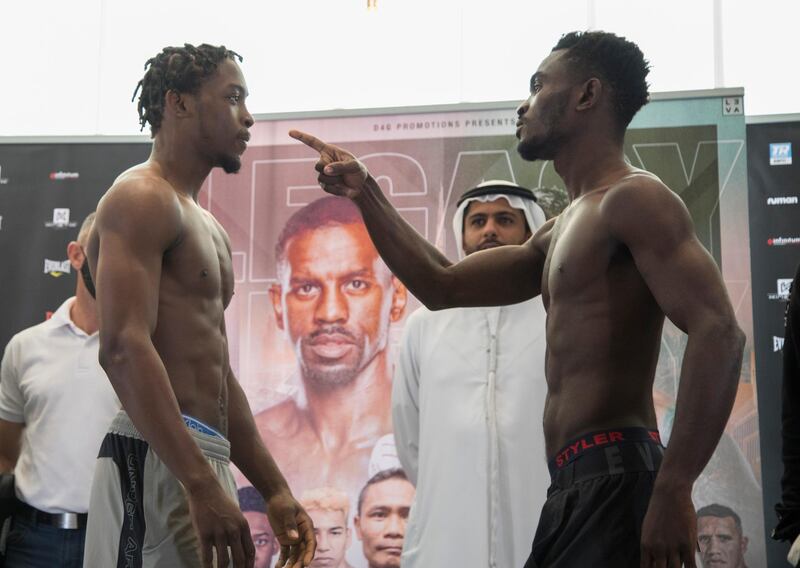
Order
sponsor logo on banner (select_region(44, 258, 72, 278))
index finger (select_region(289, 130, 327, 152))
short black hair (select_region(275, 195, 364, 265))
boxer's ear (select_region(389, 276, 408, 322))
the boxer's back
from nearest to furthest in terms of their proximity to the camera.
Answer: the boxer's back
index finger (select_region(289, 130, 327, 152))
boxer's ear (select_region(389, 276, 408, 322))
short black hair (select_region(275, 195, 364, 265))
sponsor logo on banner (select_region(44, 258, 72, 278))

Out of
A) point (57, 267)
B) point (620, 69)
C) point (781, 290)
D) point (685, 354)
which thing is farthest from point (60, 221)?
point (685, 354)

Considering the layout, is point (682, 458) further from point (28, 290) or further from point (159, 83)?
point (28, 290)

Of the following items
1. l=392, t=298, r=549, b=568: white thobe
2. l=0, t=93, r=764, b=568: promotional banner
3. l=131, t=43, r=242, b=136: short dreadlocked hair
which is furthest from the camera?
l=0, t=93, r=764, b=568: promotional banner

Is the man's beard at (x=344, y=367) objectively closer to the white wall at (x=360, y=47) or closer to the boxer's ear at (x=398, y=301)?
the boxer's ear at (x=398, y=301)

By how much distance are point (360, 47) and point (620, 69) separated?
8.83 feet

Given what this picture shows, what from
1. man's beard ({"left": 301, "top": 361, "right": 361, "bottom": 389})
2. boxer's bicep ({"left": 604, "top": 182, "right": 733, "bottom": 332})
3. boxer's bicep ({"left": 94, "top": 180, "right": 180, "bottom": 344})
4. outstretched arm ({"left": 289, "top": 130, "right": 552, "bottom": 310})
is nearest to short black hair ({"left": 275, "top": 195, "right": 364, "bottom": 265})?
man's beard ({"left": 301, "top": 361, "right": 361, "bottom": 389})

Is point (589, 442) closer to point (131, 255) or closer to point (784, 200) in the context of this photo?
point (131, 255)

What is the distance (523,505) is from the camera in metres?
3.26

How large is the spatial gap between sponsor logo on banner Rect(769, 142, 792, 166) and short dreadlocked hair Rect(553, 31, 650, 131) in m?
1.92

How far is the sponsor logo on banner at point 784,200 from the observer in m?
4.09

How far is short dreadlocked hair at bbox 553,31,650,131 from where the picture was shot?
2416mm

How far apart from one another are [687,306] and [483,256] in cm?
77

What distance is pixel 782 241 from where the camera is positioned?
13.4 feet

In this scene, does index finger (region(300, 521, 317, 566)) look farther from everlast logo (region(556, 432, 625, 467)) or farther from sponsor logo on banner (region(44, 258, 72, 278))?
sponsor logo on banner (region(44, 258, 72, 278))
